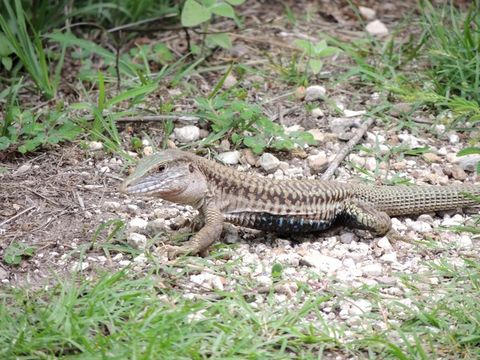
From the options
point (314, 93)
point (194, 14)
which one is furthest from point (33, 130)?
point (314, 93)

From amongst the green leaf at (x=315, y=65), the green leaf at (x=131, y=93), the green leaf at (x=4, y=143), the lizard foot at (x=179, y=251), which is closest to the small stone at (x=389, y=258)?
the lizard foot at (x=179, y=251)

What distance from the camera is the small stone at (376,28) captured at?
8742 millimetres

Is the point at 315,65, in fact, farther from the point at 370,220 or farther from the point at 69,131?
the point at 69,131

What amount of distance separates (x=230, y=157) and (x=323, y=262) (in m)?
1.55

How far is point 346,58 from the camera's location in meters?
8.28

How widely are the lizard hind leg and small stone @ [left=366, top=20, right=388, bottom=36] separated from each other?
318cm

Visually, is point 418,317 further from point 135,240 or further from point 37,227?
point 37,227

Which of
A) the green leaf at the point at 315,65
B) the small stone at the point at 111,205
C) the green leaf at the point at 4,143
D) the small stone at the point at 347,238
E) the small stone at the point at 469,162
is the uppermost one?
the green leaf at the point at 4,143

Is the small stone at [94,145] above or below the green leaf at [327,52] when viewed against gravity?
below

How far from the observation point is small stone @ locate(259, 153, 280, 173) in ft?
21.8

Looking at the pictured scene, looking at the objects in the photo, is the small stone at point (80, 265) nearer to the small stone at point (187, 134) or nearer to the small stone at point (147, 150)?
the small stone at point (147, 150)

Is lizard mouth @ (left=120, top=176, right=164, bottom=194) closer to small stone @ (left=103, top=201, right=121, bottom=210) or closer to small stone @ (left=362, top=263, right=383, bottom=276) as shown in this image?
small stone @ (left=103, top=201, right=121, bottom=210)

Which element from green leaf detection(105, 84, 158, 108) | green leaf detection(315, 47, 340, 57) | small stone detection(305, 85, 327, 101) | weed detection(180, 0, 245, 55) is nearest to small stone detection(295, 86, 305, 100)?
small stone detection(305, 85, 327, 101)

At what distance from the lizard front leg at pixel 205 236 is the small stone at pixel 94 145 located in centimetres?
147
